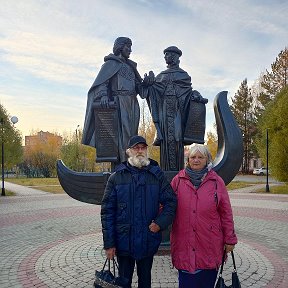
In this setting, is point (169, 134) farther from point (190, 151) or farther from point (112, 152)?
point (190, 151)

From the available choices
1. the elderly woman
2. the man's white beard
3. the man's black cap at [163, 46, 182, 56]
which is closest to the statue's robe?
the man's black cap at [163, 46, 182, 56]

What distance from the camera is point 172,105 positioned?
6660 mm

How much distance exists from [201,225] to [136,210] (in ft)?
1.96

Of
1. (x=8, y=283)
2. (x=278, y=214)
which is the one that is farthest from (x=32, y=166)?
(x=8, y=283)

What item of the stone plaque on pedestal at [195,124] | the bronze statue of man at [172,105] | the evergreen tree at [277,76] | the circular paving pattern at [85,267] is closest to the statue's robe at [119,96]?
the bronze statue of man at [172,105]

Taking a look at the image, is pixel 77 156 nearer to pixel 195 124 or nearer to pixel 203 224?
pixel 195 124

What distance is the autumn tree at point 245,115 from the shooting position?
153 ft

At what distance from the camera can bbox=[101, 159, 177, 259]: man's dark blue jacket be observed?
310 centimetres

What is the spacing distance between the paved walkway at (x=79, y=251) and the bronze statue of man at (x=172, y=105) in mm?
2002

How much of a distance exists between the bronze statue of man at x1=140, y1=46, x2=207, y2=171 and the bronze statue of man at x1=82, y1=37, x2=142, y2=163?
43 cm

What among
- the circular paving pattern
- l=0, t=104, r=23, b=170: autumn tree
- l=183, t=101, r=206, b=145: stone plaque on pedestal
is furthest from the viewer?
l=0, t=104, r=23, b=170: autumn tree

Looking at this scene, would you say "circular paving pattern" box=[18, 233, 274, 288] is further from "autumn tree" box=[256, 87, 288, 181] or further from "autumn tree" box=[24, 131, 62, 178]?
"autumn tree" box=[24, 131, 62, 178]

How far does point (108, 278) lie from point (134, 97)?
12.7ft

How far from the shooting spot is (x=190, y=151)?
3250 mm
